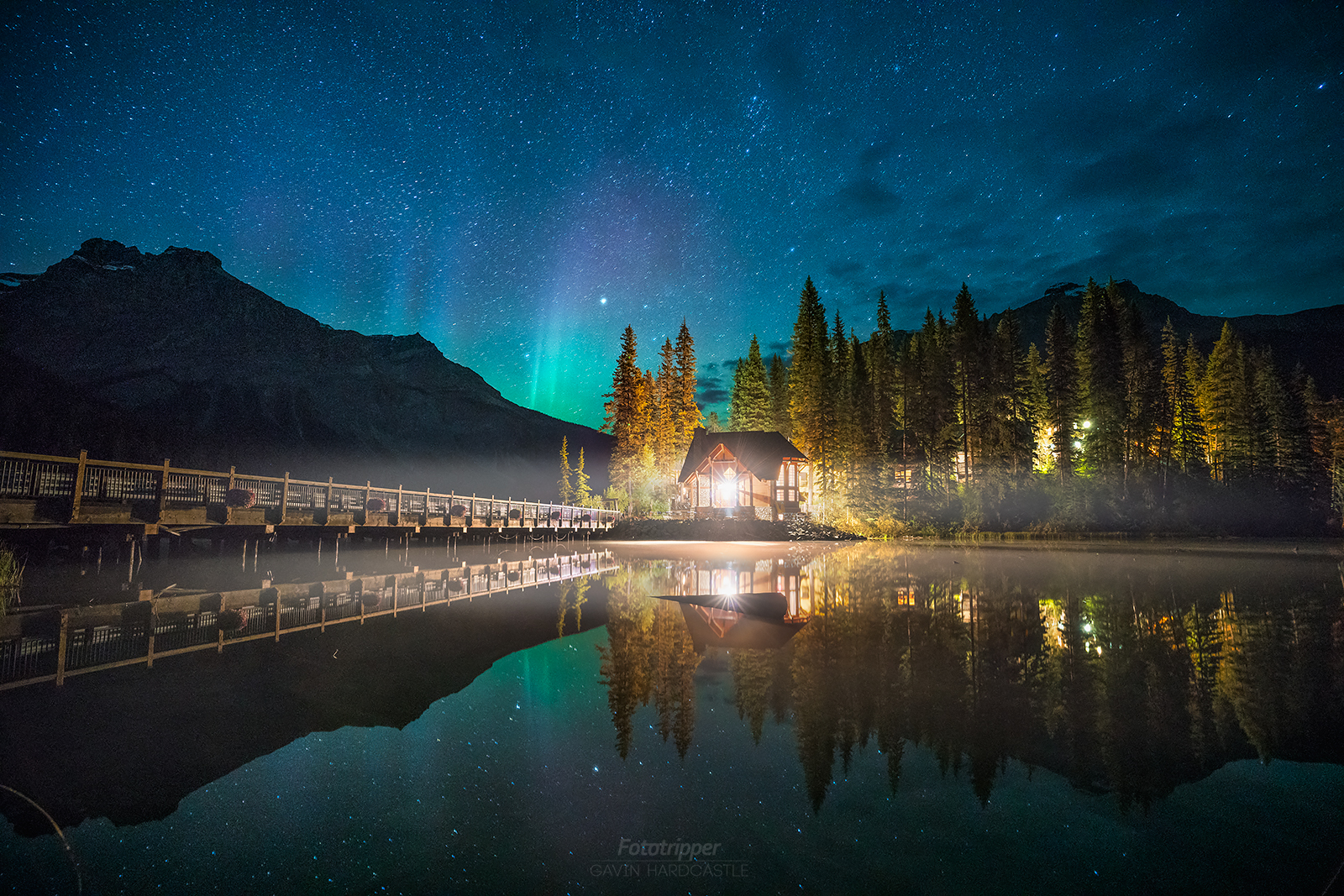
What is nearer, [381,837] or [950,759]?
[381,837]

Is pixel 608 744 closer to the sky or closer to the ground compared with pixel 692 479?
closer to the ground

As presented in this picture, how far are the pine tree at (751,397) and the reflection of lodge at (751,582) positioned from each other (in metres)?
44.1

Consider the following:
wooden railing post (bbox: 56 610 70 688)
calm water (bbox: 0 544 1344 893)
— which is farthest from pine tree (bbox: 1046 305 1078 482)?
wooden railing post (bbox: 56 610 70 688)

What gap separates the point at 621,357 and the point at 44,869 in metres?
56.5

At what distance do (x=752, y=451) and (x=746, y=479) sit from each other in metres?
3.17

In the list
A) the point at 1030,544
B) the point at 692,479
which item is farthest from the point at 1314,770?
the point at 692,479

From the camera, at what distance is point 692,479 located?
54688 mm

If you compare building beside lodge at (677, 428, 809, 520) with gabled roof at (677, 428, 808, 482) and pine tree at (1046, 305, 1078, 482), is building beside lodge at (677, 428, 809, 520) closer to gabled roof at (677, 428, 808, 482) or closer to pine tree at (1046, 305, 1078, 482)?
gabled roof at (677, 428, 808, 482)

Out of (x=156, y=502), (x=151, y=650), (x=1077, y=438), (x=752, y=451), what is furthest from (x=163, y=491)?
(x=1077, y=438)

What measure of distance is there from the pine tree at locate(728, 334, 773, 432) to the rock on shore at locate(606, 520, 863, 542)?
21572 mm

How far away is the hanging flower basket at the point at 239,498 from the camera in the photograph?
66.6 feet

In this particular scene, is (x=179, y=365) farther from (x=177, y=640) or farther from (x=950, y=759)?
(x=950, y=759)

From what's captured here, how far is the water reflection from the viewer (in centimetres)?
498

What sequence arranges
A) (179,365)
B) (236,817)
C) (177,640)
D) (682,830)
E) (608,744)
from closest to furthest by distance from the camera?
(682,830), (236,817), (608,744), (177,640), (179,365)
